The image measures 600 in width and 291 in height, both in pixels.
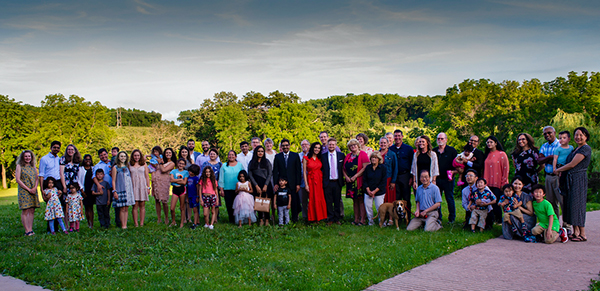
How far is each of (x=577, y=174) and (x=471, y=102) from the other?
28886 mm

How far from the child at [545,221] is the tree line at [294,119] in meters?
17.8

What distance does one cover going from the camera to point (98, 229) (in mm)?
8953

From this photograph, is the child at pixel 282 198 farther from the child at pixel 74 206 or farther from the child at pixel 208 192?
the child at pixel 74 206

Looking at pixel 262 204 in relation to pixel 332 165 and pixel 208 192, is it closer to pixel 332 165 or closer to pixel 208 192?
pixel 208 192

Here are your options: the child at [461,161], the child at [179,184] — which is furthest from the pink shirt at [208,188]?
the child at [461,161]

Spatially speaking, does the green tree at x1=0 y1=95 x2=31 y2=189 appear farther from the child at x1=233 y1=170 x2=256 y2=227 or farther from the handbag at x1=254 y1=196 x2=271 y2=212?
the handbag at x1=254 y1=196 x2=271 y2=212

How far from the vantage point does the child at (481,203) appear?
7.88 metres

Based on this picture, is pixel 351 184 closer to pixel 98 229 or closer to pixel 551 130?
pixel 551 130

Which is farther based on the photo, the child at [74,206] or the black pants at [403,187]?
the black pants at [403,187]

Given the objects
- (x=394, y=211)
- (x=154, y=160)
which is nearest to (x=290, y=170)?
(x=394, y=211)

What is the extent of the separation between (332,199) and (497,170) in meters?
3.52

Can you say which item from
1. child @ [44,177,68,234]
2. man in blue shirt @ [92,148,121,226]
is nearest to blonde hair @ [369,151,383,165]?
man in blue shirt @ [92,148,121,226]

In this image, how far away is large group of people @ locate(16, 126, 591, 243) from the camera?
8180 mm

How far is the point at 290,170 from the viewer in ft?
30.5
